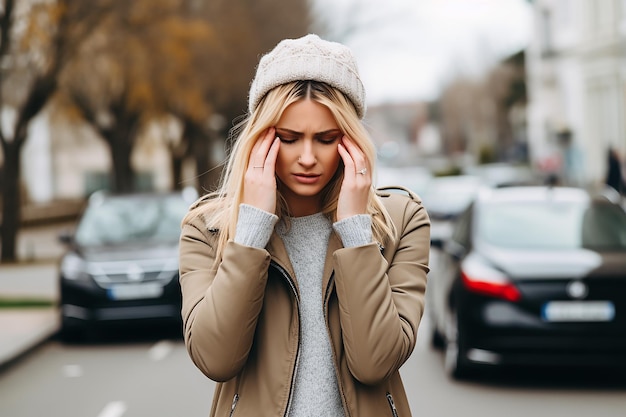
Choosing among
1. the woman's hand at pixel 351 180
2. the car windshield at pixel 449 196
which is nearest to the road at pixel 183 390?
the woman's hand at pixel 351 180

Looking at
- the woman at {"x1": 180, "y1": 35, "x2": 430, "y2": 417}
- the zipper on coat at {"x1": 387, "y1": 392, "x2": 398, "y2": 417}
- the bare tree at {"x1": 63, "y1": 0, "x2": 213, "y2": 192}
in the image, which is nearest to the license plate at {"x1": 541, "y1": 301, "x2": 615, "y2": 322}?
the woman at {"x1": 180, "y1": 35, "x2": 430, "y2": 417}

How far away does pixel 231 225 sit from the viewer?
2520 mm

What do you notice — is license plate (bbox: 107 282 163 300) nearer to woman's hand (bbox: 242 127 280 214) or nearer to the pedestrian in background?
woman's hand (bbox: 242 127 280 214)

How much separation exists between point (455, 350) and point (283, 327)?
6.04 m

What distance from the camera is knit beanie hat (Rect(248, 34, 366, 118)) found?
2.47m

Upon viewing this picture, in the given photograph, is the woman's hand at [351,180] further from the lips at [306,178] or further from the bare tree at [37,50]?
the bare tree at [37,50]

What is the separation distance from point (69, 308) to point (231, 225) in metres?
9.15

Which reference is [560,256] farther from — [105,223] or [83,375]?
[105,223]

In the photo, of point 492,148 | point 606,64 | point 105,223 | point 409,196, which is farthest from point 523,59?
point 409,196

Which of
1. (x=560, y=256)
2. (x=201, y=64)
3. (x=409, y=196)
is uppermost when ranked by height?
(x=201, y=64)

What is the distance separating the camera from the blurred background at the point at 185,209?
25.3 ft

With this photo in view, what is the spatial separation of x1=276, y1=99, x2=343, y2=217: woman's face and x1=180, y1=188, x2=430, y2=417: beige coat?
0.16 metres

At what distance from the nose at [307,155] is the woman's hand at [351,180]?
0.07 metres

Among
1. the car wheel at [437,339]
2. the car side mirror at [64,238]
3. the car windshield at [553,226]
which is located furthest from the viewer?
the car side mirror at [64,238]
